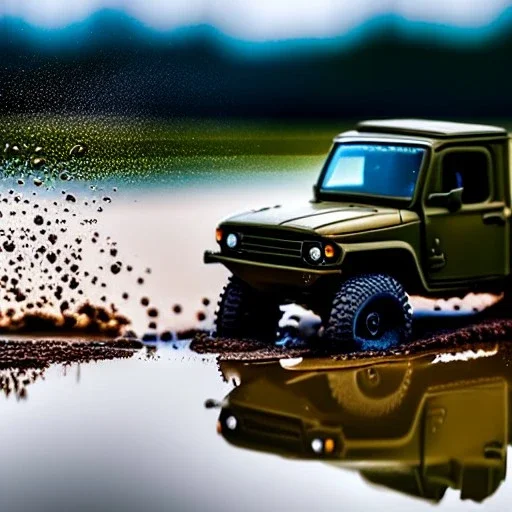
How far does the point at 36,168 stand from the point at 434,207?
302 cm

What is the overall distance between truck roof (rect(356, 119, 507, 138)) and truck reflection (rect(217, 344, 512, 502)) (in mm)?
1588

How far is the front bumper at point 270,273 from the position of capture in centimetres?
821

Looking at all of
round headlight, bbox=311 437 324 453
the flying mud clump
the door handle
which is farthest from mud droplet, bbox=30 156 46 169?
round headlight, bbox=311 437 324 453

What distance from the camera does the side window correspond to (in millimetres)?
9000

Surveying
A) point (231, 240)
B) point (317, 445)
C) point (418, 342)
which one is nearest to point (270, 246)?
point (231, 240)

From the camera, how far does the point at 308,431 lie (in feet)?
22.1

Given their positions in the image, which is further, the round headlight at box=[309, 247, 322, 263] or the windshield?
the windshield

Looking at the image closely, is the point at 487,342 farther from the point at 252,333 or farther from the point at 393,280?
the point at 252,333

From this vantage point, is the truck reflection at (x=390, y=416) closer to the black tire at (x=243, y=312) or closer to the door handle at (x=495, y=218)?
the black tire at (x=243, y=312)

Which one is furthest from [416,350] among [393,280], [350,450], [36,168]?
[36,168]

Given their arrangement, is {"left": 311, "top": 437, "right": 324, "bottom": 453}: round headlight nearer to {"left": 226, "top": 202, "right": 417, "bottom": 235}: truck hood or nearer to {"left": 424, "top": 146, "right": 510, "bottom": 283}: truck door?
{"left": 226, "top": 202, "right": 417, "bottom": 235}: truck hood

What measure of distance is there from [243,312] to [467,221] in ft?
5.69

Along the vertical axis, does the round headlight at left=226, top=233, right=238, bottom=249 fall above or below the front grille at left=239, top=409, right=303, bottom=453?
above

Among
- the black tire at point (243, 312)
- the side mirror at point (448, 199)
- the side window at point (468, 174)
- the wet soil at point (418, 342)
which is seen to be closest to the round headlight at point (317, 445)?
the wet soil at point (418, 342)
